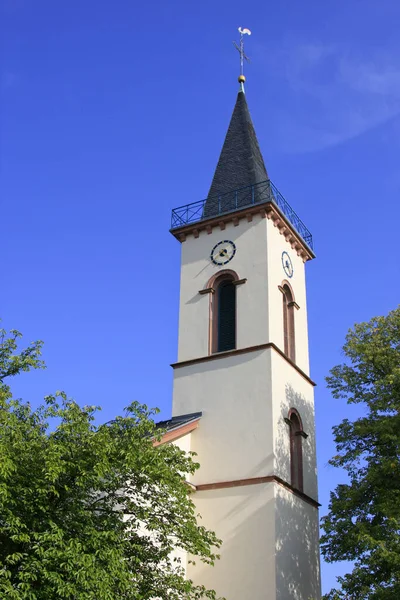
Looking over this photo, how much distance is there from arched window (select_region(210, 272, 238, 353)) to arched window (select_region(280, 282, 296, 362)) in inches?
67.9

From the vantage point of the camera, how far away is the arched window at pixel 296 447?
2277 cm

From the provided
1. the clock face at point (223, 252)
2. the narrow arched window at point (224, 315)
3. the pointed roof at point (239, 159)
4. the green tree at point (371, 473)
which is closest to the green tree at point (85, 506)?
the green tree at point (371, 473)

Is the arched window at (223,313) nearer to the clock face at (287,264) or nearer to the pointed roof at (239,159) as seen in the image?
the clock face at (287,264)

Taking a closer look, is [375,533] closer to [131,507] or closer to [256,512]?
[256,512]

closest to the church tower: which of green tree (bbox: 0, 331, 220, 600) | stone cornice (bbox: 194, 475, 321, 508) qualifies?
stone cornice (bbox: 194, 475, 321, 508)

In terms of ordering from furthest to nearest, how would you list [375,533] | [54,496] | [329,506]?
[329,506], [375,533], [54,496]

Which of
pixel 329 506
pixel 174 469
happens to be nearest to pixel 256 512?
pixel 329 506

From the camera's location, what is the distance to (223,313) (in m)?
25.0

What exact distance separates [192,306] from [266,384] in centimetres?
456

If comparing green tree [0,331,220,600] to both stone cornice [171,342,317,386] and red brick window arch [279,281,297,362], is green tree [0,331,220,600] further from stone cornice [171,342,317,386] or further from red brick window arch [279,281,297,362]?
red brick window arch [279,281,297,362]

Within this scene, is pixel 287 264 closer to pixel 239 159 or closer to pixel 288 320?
pixel 288 320

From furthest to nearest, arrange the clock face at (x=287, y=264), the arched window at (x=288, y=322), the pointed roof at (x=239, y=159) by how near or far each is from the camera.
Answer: the pointed roof at (x=239, y=159)
the clock face at (x=287, y=264)
the arched window at (x=288, y=322)

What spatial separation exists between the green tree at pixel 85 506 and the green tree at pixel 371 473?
3.62 meters

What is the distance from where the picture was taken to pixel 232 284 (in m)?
25.3
